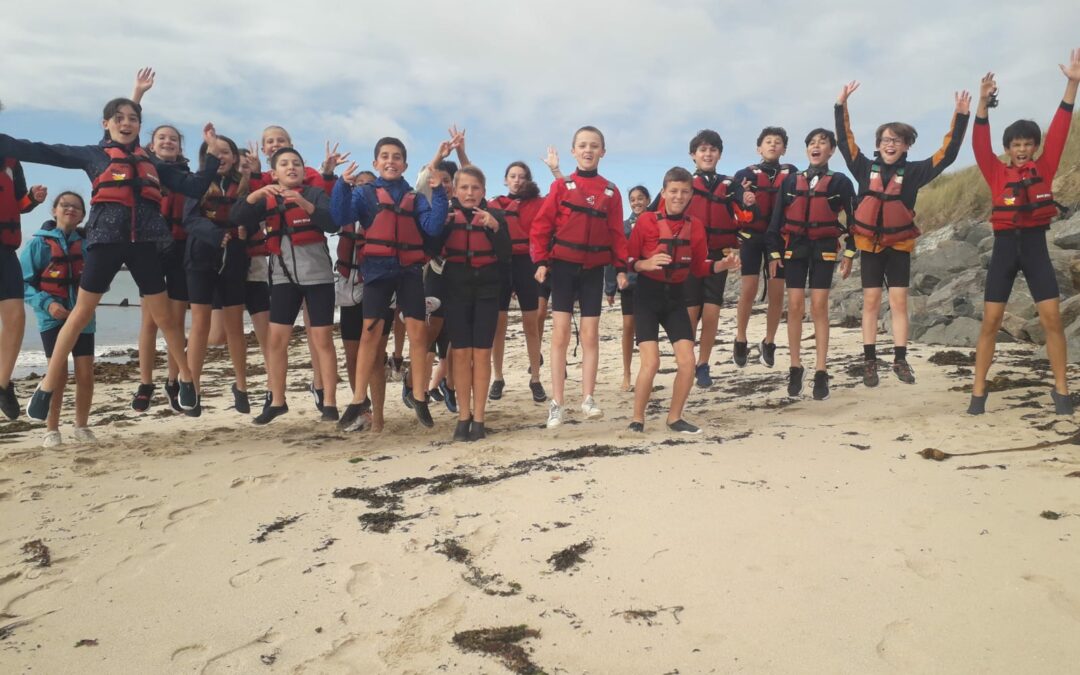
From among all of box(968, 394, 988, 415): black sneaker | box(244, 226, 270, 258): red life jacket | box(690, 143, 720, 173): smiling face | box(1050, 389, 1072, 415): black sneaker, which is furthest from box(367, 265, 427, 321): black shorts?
box(1050, 389, 1072, 415): black sneaker

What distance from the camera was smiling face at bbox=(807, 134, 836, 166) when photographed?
22.8ft

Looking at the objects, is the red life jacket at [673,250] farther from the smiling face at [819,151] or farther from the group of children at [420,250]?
the smiling face at [819,151]

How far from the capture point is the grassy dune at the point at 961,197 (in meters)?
15.9

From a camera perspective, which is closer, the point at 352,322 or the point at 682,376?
the point at 682,376

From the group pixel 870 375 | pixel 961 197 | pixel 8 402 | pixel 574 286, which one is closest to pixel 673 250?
pixel 574 286

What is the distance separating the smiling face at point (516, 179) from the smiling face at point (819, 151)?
3.06 m

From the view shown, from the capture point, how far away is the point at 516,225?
7.49 meters

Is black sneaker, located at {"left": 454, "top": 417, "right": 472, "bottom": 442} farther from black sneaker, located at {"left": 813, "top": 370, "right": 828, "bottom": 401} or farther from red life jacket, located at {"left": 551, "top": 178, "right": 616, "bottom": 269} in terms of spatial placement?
black sneaker, located at {"left": 813, "top": 370, "right": 828, "bottom": 401}

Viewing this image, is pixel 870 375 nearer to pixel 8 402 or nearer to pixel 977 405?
pixel 977 405

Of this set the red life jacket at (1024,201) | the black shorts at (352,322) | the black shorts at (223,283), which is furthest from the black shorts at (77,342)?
the red life jacket at (1024,201)

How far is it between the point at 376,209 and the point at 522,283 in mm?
→ 2208

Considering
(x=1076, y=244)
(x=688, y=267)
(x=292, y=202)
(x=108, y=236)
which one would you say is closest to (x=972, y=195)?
(x=1076, y=244)

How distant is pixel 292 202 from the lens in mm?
6004

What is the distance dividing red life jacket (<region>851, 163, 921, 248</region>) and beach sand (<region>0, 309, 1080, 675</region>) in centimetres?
172
